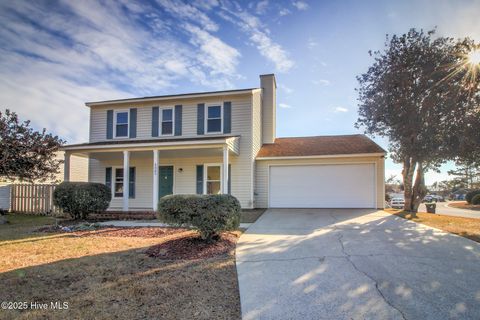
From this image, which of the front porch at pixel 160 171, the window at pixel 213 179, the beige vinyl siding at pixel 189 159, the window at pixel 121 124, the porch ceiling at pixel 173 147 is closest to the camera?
the porch ceiling at pixel 173 147

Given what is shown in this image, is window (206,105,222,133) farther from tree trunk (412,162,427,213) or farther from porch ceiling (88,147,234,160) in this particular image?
tree trunk (412,162,427,213)

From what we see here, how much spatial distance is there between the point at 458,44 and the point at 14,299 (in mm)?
15434

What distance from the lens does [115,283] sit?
4.35 metres

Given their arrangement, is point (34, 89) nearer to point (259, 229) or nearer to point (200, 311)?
point (259, 229)

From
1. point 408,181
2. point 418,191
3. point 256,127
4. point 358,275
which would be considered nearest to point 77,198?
point 256,127

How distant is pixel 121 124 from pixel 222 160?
6.04 metres

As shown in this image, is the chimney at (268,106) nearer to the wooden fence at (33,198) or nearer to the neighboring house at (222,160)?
the neighboring house at (222,160)

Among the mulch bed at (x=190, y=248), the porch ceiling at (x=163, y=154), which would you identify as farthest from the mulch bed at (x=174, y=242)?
the porch ceiling at (x=163, y=154)

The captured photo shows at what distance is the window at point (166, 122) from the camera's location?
15055 mm

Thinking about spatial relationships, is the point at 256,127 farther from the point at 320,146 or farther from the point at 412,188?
the point at 412,188

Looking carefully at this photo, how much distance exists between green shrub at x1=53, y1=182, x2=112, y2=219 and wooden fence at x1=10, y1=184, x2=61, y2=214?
2.07 m

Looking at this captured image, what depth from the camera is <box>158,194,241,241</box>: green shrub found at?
648cm

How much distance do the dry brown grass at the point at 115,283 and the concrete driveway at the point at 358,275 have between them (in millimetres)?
467

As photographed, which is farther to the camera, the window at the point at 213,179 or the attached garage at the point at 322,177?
the window at the point at 213,179
